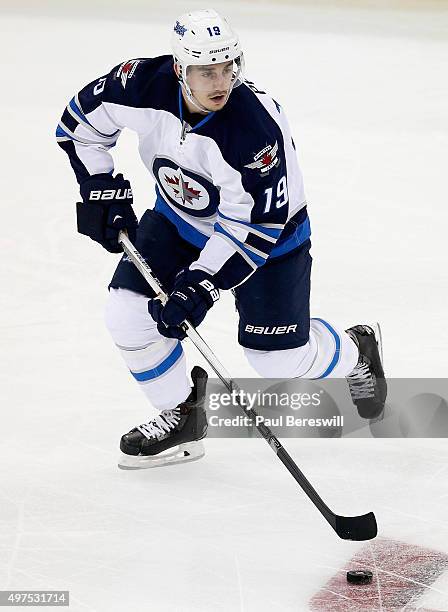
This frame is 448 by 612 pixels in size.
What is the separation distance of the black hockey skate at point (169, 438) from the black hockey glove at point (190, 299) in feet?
1.53

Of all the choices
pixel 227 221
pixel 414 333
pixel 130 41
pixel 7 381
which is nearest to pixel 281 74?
pixel 130 41

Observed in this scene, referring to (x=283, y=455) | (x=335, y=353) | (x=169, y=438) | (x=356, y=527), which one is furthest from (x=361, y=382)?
(x=356, y=527)

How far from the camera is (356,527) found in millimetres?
2459

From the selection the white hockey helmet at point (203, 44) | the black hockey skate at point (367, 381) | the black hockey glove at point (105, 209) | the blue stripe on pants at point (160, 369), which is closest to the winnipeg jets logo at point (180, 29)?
the white hockey helmet at point (203, 44)

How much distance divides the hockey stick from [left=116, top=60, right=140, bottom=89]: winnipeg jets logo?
0.40 metres

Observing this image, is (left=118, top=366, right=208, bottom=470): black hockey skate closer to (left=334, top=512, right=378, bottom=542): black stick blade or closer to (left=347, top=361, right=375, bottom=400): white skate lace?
(left=347, top=361, right=375, bottom=400): white skate lace

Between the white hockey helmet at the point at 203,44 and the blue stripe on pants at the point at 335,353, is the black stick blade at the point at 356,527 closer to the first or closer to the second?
the blue stripe on pants at the point at 335,353

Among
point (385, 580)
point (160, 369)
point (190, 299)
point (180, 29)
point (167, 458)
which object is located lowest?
point (385, 580)

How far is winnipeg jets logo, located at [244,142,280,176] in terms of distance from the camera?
2.54m

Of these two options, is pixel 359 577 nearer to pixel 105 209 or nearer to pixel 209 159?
pixel 209 159

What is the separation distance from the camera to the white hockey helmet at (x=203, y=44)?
2.48 metres
